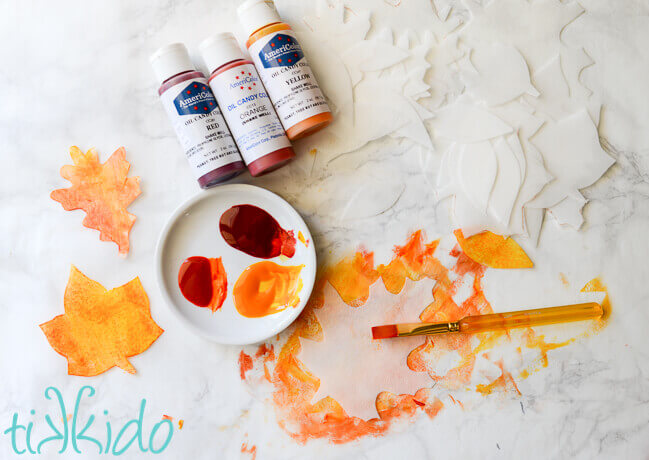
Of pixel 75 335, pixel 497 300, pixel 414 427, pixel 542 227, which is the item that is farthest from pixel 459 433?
pixel 75 335

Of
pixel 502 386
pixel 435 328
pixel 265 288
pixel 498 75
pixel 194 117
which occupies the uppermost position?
pixel 194 117

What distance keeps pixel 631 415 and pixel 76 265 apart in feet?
2.59

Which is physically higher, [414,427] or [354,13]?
[354,13]

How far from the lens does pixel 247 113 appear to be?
0.66 meters

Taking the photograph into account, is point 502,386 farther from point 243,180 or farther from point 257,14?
point 257,14

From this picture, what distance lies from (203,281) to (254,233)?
0.31 ft

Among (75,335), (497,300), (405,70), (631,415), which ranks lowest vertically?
(631,415)

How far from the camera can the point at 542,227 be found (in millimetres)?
707

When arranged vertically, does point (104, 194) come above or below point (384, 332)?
above

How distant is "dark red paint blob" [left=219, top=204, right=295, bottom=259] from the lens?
695 mm

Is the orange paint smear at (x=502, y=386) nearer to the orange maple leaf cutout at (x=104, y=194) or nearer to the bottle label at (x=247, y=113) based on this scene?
the bottle label at (x=247, y=113)

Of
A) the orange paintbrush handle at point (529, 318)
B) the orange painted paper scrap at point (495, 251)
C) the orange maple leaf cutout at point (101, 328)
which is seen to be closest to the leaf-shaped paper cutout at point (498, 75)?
the orange painted paper scrap at point (495, 251)

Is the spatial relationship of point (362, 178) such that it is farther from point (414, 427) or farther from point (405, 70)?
point (414, 427)

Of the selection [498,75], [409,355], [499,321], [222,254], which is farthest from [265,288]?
[498,75]
